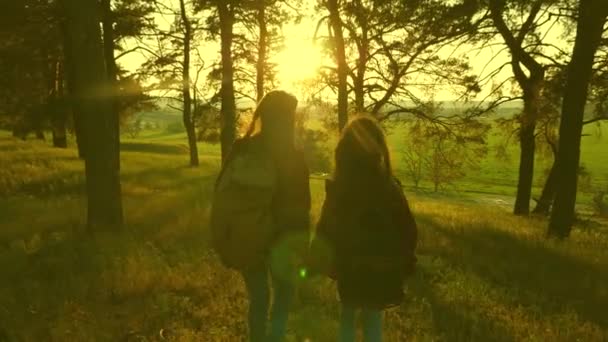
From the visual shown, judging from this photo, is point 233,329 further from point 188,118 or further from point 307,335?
point 188,118

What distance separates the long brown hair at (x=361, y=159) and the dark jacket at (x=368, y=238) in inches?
1.4

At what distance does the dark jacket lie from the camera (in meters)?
3.66

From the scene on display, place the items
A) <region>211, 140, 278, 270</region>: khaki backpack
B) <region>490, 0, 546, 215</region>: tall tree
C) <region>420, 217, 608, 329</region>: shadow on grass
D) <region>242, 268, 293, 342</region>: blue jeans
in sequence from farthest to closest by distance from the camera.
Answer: <region>490, 0, 546, 215</region>: tall tree, <region>420, 217, 608, 329</region>: shadow on grass, <region>242, 268, 293, 342</region>: blue jeans, <region>211, 140, 278, 270</region>: khaki backpack

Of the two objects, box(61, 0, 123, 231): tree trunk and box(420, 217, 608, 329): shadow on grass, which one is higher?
box(61, 0, 123, 231): tree trunk

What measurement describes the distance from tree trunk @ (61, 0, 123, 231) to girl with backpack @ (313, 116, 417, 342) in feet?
18.7

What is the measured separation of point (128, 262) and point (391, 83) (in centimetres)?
1299

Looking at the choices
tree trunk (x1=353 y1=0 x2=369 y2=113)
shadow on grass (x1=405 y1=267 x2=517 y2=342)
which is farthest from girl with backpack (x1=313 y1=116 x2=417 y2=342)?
tree trunk (x1=353 y1=0 x2=369 y2=113)

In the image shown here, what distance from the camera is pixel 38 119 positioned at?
24.8 m

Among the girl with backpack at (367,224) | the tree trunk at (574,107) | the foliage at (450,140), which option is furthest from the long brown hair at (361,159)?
the foliage at (450,140)

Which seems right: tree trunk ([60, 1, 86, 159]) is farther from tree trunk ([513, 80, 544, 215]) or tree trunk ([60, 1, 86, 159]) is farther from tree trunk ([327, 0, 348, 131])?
tree trunk ([513, 80, 544, 215])

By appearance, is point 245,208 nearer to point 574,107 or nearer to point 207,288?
point 207,288

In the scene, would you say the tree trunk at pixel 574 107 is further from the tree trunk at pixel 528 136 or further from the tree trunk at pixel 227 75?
the tree trunk at pixel 227 75

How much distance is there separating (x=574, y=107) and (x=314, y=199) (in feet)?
22.5

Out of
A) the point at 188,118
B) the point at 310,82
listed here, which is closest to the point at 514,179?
the point at 188,118
